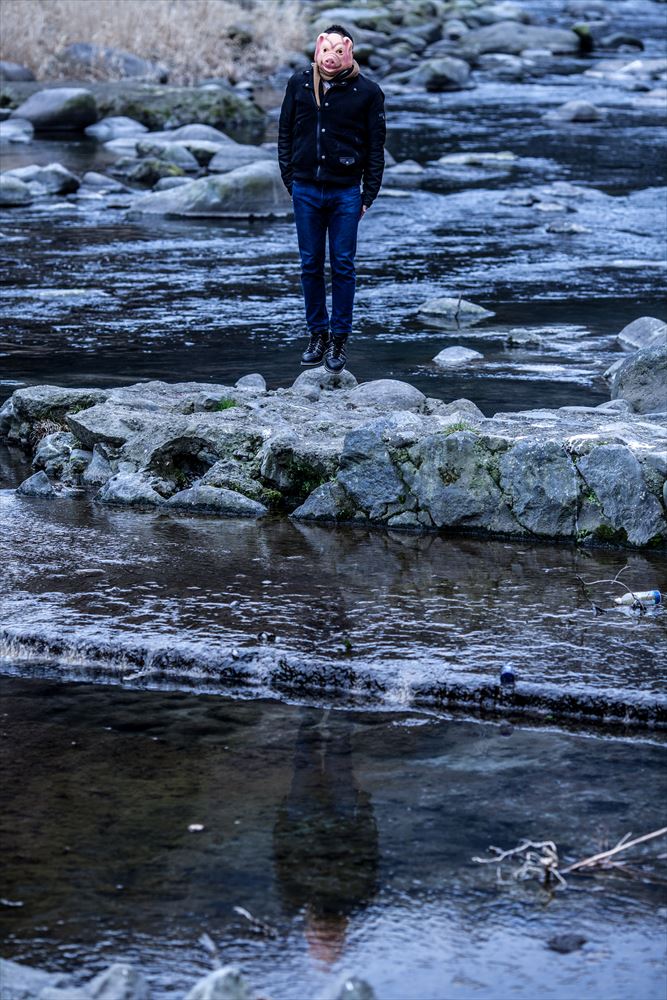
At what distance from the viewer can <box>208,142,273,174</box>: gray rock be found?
19188 mm

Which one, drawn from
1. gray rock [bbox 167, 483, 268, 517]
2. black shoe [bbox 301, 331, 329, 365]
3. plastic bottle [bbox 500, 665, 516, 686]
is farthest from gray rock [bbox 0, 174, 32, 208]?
plastic bottle [bbox 500, 665, 516, 686]

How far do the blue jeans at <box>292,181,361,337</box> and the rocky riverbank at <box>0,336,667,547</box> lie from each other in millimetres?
754

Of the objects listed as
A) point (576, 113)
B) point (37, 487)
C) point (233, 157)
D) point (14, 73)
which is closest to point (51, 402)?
point (37, 487)

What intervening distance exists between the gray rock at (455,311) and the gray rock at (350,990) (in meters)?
8.20

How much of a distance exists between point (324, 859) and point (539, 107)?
78.4 ft

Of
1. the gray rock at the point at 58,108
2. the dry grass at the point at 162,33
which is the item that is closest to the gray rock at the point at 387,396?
the gray rock at the point at 58,108

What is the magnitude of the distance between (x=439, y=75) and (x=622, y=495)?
24.7m

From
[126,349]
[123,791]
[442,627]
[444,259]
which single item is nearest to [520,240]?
[444,259]

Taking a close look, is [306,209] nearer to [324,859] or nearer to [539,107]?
[324,859]

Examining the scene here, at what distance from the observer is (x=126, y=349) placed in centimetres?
960

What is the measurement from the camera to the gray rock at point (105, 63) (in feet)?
85.1

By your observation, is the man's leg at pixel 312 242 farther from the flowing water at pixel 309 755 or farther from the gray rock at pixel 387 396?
the flowing water at pixel 309 755

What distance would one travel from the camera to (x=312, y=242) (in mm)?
7555

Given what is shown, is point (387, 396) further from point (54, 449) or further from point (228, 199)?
point (228, 199)
